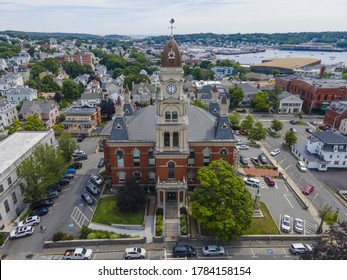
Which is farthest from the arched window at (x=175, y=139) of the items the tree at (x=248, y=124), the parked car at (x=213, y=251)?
the tree at (x=248, y=124)

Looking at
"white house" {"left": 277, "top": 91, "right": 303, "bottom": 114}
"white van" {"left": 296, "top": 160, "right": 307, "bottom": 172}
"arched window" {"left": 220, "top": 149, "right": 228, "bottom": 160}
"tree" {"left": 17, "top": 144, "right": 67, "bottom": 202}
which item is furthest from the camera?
"white house" {"left": 277, "top": 91, "right": 303, "bottom": 114}

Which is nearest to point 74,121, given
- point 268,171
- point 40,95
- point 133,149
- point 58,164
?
point 58,164

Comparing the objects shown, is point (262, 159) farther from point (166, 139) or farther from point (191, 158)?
point (166, 139)

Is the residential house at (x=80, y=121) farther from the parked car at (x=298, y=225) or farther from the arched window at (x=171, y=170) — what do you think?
the parked car at (x=298, y=225)

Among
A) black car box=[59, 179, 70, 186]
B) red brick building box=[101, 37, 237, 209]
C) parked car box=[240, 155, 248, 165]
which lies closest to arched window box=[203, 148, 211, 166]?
red brick building box=[101, 37, 237, 209]

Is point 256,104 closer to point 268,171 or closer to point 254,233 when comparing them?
point 268,171

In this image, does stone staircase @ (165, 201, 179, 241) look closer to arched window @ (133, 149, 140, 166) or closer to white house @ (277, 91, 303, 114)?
arched window @ (133, 149, 140, 166)

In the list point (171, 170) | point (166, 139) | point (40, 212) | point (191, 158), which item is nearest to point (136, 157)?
point (171, 170)
